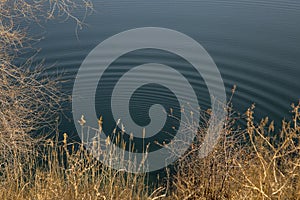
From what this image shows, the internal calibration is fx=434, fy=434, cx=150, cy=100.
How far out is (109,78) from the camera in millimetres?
11922

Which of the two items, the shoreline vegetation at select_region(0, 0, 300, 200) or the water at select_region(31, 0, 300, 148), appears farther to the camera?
the water at select_region(31, 0, 300, 148)

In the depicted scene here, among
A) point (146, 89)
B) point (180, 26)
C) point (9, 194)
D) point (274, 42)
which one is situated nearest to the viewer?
point (9, 194)

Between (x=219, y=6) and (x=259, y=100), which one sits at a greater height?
(x=219, y=6)

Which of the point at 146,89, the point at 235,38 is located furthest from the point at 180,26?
the point at 146,89

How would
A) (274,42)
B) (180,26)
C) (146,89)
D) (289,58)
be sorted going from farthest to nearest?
(180,26) < (274,42) < (289,58) < (146,89)

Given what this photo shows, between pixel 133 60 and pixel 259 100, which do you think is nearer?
pixel 259 100

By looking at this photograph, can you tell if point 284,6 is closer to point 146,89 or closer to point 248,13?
point 248,13

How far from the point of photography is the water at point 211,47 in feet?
35.4

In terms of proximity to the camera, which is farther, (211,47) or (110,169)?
(211,47)

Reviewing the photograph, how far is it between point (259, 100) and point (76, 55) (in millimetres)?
5615

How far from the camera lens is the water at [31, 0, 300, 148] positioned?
10.8m

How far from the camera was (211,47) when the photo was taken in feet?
43.6

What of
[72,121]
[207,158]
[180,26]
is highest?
[180,26]

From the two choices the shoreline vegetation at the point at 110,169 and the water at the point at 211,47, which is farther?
the water at the point at 211,47
